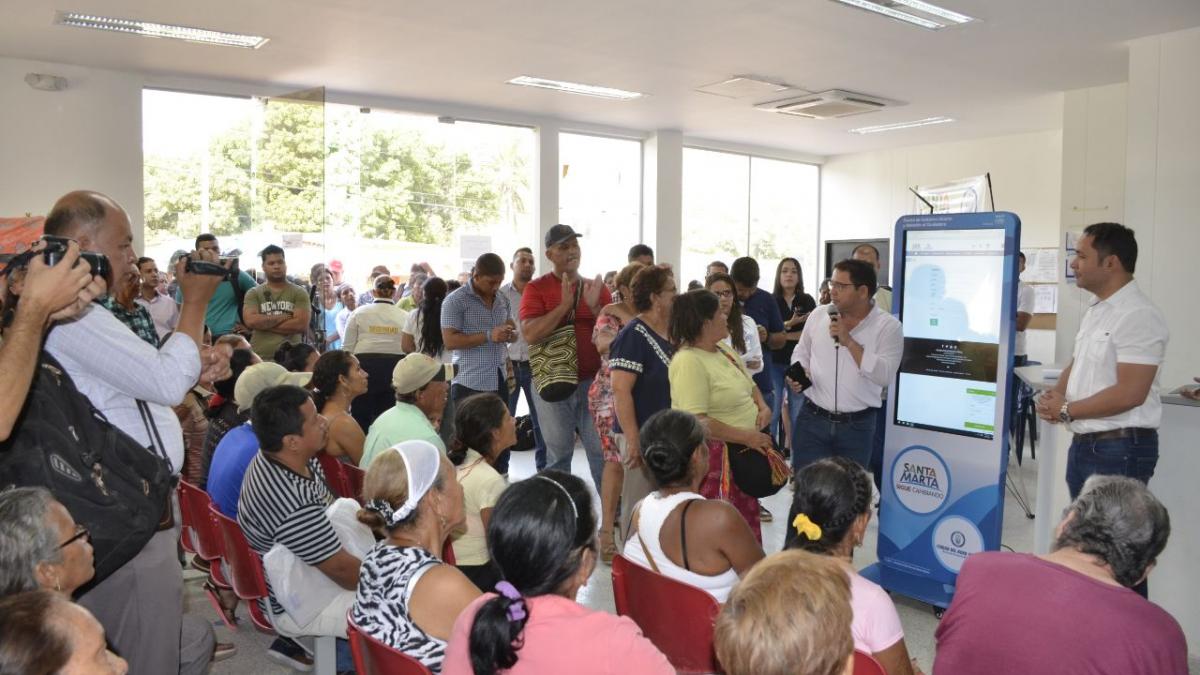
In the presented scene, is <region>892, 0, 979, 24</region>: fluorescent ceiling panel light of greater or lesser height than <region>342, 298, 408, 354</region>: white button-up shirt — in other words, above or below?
above

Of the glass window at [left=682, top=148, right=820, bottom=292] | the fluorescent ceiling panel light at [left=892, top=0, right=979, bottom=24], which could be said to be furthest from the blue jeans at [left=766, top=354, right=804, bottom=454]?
the glass window at [left=682, top=148, right=820, bottom=292]

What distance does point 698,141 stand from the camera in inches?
470

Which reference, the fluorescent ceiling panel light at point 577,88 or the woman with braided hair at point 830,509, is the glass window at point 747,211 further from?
the woman with braided hair at point 830,509

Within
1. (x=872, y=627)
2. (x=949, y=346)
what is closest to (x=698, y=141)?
(x=949, y=346)

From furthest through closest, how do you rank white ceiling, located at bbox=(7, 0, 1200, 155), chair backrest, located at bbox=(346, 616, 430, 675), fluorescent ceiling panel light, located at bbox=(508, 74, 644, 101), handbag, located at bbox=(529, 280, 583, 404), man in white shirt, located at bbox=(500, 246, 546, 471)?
fluorescent ceiling panel light, located at bbox=(508, 74, 644, 101) < white ceiling, located at bbox=(7, 0, 1200, 155) < man in white shirt, located at bbox=(500, 246, 546, 471) < handbag, located at bbox=(529, 280, 583, 404) < chair backrest, located at bbox=(346, 616, 430, 675)

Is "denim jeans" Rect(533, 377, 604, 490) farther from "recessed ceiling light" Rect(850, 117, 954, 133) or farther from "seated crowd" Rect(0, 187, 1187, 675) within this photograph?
"recessed ceiling light" Rect(850, 117, 954, 133)

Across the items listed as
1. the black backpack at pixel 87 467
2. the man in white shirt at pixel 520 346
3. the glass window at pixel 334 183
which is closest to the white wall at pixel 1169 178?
the man in white shirt at pixel 520 346

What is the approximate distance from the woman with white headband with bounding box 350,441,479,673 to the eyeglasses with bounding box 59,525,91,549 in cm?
59

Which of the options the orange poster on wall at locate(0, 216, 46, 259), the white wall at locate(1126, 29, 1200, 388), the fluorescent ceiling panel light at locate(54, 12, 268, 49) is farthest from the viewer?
the orange poster on wall at locate(0, 216, 46, 259)

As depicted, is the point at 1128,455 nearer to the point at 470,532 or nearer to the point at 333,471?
the point at 470,532

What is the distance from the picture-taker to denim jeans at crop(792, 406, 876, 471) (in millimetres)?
4094

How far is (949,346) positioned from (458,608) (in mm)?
2668

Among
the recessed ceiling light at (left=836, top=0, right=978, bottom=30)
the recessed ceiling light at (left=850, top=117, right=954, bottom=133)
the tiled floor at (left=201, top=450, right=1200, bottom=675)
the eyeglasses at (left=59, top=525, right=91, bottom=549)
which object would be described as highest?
the recessed ceiling light at (left=850, top=117, right=954, bottom=133)

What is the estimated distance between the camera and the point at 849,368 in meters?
4.05
